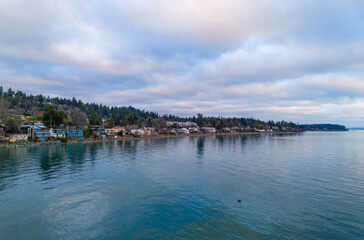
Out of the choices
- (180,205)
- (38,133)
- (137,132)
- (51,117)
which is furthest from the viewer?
(137,132)

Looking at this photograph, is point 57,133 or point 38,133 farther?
point 57,133

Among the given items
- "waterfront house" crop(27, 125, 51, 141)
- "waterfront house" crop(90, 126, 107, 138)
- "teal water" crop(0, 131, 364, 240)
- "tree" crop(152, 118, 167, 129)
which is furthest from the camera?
"tree" crop(152, 118, 167, 129)

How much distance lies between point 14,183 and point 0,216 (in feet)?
33.0

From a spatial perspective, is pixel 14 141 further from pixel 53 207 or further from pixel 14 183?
pixel 53 207

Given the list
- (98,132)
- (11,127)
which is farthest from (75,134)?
(11,127)

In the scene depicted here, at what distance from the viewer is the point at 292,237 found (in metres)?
12.2

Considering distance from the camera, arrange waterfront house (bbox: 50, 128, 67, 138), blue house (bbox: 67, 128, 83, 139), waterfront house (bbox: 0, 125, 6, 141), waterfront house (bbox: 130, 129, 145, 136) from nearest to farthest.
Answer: waterfront house (bbox: 0, 125, 6, 141)
waterfront house (bbox: 50, 128, 67, 138)
blue house (bbox: 67, 128, 83, 139)
waterfront house (bbox: 130, 129, 145, 136)

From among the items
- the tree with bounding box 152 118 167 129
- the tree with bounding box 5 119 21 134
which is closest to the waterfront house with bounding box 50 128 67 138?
the tree with bounding box 5 119 21 134

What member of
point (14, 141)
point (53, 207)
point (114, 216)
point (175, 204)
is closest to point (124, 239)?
point (114, 216)

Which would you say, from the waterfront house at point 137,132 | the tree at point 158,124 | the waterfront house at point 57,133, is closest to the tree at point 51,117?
the waterfront house at point 57,133

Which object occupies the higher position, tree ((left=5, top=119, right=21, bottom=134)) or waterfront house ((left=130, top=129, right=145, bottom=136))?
tree ((left=5, top=119, right=21, bottom=134))

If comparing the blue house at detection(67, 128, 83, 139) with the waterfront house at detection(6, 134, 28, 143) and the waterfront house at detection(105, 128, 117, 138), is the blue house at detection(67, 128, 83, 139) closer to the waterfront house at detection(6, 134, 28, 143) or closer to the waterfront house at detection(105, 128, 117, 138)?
the waterfront house at detection(6, 134, 28, 143)

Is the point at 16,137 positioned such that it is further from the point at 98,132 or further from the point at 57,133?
the point at 98,132

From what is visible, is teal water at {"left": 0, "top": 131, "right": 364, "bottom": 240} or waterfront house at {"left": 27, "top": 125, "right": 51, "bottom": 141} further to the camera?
waterfront house at {"left": 27, "top": 125, "right": 51, "bottom": 141}
